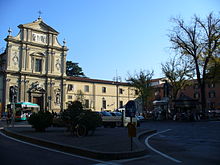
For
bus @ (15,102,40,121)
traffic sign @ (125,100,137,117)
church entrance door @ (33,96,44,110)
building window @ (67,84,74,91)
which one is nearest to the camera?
traffic sign @ (125,100,137,117)

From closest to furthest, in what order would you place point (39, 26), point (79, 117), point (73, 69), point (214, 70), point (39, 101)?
1. point (79, 117)
2. point (214, 70)
3. point (39, 101)
4. point (39, 26)
5. point (73, 69)

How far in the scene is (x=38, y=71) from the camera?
53.6 m

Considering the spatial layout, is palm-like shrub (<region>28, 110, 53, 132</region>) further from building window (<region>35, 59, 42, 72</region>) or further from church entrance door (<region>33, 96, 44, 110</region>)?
building window (<region>35, 59, 42, 72</region>)

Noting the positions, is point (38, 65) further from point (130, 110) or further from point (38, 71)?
point (130, 110)

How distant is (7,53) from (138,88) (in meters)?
28.0

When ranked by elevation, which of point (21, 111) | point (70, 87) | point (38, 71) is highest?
point (38, 71)

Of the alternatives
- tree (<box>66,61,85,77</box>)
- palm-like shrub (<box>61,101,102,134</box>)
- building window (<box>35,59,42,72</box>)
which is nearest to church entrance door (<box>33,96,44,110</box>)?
building window (<box>35,59,42,72</box>)

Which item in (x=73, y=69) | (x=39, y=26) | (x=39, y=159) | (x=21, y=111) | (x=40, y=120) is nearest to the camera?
(x=39, y=159)

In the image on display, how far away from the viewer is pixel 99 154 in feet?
27.3

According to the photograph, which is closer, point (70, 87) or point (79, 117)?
point (79, 117)

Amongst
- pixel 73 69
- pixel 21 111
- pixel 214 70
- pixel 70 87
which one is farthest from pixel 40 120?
pixel 73 69

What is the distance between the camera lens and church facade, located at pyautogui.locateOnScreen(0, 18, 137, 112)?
49.3m

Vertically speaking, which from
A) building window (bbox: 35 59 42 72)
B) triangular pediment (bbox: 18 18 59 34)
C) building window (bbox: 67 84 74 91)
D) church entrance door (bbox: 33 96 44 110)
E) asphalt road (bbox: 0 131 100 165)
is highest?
triangular pediment (bbox: 18 18 59 34)

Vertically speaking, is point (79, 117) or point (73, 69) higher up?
point (73, 69)
